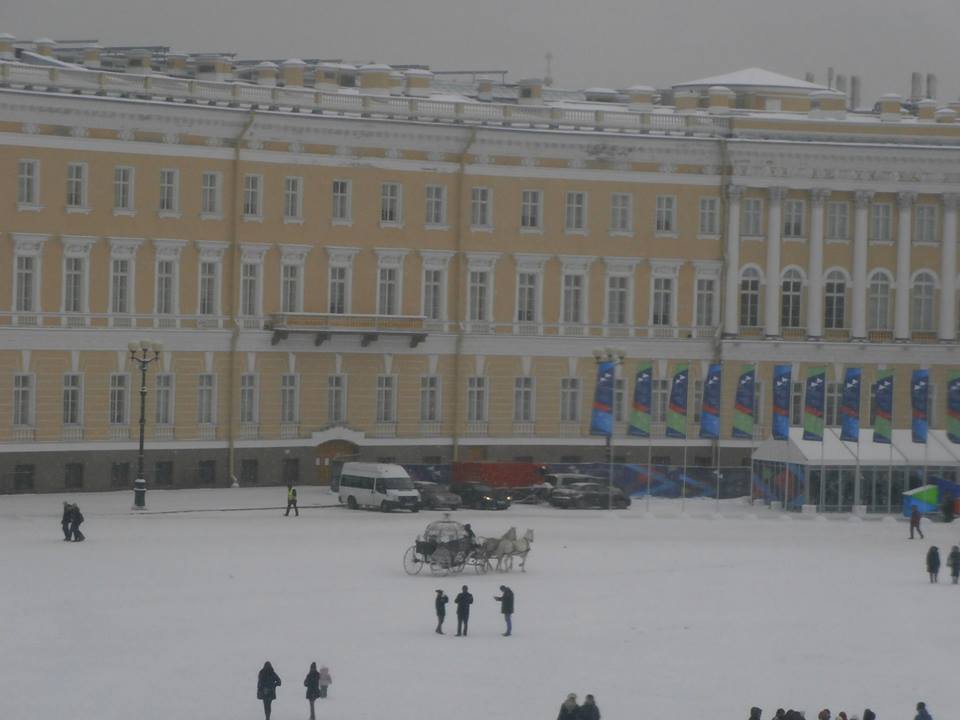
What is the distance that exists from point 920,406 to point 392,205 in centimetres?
2024

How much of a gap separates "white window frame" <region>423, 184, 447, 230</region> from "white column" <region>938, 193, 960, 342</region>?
65.0 ft

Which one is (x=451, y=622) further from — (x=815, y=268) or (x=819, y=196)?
(x=819, y=196)

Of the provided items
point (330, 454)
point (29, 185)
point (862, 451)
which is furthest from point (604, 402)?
point (29, 185)

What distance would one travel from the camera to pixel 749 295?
326 ft

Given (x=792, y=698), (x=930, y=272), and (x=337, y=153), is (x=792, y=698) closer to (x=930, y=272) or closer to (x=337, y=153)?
(x=337, y=153)

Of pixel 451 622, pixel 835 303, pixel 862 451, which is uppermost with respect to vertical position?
pixel 835 303

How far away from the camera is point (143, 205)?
8800 centimetres

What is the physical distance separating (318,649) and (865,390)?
1919 inches

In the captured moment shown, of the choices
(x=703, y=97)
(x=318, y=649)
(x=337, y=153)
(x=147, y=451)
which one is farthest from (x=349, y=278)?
(x=318, y=649)

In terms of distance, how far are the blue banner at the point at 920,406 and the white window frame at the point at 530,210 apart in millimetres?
16075

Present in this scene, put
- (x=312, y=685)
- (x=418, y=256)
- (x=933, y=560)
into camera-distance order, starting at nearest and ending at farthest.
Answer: (x=312, y=685)
(x=933, y=560)
(x=418, y=256)

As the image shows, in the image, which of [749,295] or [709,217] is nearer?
[709,217]

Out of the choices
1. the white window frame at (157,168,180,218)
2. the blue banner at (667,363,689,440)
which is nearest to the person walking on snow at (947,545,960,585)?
the blue banner at (667,363,689,440)

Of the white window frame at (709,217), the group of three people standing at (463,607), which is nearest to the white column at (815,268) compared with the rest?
the white window frame at (709,217)
